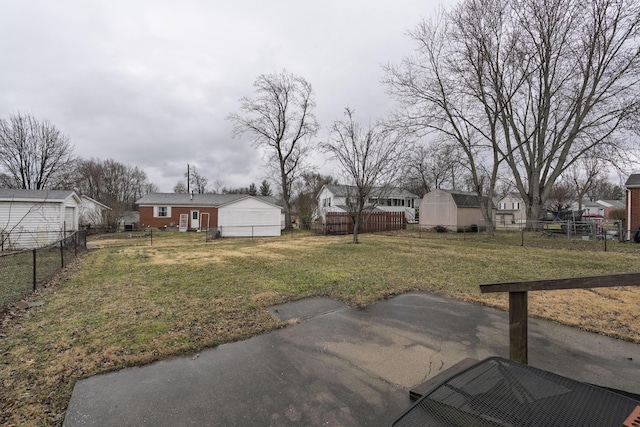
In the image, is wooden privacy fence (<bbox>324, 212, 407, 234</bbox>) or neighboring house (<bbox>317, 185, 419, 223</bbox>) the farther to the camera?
neighboring house (<bbox>317, 185, 419, 223</bbox>)

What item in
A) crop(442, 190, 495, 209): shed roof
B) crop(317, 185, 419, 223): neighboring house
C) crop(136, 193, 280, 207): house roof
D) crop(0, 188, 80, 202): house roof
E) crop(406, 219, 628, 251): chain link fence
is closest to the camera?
crop(406, 219, 628, 251): chain link fence

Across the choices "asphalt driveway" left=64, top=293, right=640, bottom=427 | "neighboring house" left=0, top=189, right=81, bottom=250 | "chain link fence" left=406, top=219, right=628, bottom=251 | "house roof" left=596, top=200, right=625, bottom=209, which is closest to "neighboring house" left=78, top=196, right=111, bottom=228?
"neighboring house" left=0, top=189, right=81, bottom=250

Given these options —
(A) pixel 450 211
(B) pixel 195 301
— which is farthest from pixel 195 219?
(B) pixel 195 301

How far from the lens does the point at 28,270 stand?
9.28m

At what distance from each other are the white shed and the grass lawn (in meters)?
13.5

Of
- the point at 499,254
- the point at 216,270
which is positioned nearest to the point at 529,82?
the point at 499,254

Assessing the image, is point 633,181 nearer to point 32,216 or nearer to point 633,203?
point 633,203

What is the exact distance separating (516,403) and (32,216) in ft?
73.1

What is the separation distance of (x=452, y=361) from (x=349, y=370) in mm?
1185

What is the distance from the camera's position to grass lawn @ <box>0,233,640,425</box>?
3287mm

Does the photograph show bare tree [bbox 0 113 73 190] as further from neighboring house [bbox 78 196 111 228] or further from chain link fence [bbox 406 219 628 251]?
chain link fence [bbox 406 219 628 251]

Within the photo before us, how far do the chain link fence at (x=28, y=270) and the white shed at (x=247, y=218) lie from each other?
11.2 meters

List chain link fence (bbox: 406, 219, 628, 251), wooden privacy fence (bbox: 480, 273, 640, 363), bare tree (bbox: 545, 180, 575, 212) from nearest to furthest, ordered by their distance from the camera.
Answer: wooden privacy fence (bbox: 480, 273, 640, 363) < chain link fence (bbox: 406, 219, 628, 251) < bare tree (bbox: 545, 180, 575, 212)

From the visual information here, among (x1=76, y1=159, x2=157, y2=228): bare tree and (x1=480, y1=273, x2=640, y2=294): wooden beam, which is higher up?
(x1=76, y1=159, x2=157, y2=228): bare tree
